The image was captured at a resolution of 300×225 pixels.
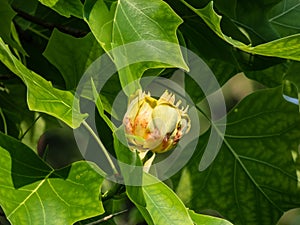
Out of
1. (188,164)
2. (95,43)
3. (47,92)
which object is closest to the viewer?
(47,92)

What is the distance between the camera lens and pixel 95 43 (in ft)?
2.27

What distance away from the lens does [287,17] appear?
30.9 inches

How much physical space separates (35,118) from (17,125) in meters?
0.02

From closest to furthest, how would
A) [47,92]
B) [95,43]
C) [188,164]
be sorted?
1. [47,92]
2. [95,43]
3. [188,164]

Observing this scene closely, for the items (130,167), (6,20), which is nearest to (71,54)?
(6,20)

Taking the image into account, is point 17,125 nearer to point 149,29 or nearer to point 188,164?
point 188,164

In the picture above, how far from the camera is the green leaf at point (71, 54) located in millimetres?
707

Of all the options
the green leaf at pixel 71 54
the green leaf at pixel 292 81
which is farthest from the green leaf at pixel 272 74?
the green leaf at pixel 71 54

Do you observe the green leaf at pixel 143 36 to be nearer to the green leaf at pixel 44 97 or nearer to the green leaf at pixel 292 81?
the green leaf at pixel 44 97

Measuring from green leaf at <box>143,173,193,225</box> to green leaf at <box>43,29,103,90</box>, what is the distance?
0.55 feet

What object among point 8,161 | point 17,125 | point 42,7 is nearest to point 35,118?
point 17,125

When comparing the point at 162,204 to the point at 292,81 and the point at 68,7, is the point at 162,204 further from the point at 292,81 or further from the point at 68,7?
the point at 292,81

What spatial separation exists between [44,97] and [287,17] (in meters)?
0.31

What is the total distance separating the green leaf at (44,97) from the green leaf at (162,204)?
7 cm
